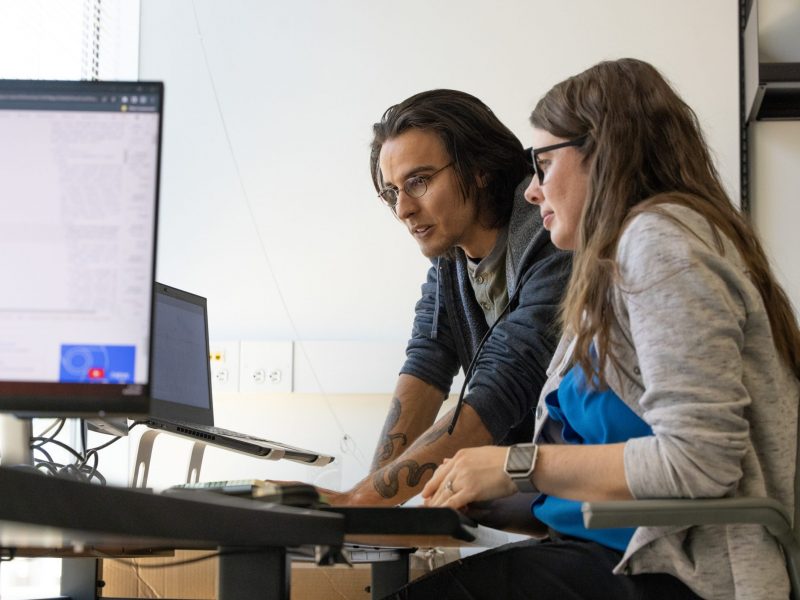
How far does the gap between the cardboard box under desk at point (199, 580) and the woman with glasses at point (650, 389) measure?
4.18ft

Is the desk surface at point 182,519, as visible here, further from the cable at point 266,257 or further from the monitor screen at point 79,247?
the cable at point 266,257

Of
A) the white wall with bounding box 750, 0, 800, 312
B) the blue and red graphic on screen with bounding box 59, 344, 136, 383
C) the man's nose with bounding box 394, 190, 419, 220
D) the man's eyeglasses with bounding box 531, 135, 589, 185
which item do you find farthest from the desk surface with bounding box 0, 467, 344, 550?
the white wall with bounding box 750, 0, 800, 312

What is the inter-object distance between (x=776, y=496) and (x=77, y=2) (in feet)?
8.34

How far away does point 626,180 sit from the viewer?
1224 mm

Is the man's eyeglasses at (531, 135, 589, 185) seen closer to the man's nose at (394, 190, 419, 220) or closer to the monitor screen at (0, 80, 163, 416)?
the monitor screen at (0, 80, 163, 416)

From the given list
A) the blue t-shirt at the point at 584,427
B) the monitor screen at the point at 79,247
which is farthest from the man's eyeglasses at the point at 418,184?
the monitor screen at the point at 79,247

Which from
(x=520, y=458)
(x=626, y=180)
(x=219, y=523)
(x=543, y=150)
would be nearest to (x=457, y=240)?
(x=543, y=150)

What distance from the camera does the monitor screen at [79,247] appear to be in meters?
0.94

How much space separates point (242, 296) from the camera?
300 cm

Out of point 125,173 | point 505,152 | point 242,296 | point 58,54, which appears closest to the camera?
point 125,173

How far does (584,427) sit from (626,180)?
0.30 meters

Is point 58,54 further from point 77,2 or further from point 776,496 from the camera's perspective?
point 776,496

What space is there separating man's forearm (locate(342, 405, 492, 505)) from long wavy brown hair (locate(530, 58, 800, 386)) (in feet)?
1.45

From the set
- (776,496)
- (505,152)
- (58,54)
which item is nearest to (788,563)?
(776,496)
